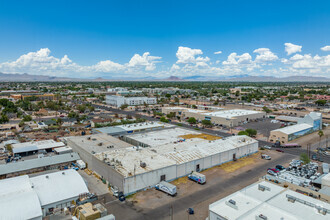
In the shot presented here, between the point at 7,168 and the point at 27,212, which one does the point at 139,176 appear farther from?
the point at 7,168

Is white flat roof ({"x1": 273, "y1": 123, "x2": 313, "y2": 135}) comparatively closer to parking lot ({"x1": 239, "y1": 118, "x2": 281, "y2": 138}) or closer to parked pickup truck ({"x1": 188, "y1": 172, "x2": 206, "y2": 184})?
parking lot ({"x1": 239, "y1": 118, "x2": 281, "y2": 138})

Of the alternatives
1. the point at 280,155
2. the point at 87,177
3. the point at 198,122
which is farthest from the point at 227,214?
the point at 198,122

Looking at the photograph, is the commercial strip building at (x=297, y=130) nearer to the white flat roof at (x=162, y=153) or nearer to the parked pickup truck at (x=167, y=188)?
the white flat roof at (x=162, y=153)

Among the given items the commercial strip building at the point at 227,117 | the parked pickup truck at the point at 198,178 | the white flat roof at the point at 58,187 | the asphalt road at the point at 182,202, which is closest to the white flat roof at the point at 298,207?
the asphalt road at the point at 182,202

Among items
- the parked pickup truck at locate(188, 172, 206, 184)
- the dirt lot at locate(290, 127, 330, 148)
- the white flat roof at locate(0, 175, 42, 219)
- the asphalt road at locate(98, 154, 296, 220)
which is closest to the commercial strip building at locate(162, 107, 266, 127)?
the dirt lot at locate(290, 127, 330, 148)

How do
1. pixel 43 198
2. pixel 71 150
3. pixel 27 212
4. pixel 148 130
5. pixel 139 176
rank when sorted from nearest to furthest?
pixel 27 212 < pixel 43 198 < pixel 139 176 < pixel 71 150 < pixel 148 130

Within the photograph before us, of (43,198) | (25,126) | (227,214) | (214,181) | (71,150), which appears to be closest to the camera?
(227,214)

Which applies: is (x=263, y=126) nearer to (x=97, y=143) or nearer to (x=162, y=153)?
(x=162, y=153)
